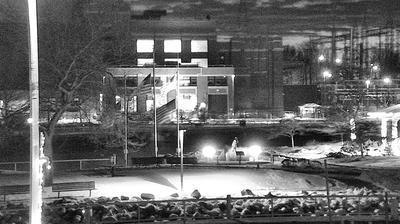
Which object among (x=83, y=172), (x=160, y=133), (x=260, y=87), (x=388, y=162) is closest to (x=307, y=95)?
(x=260, y=87)

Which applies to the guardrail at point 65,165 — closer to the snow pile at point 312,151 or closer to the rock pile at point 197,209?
the rock pile at point 197,209

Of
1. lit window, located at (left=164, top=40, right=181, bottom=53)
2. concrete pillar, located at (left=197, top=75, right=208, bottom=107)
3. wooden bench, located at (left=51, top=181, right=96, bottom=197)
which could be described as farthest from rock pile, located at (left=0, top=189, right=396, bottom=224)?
lit window, located at (left=164, top=40, right=181, bottom=53)

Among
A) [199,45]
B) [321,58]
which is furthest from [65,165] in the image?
[321,58]

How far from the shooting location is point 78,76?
2700cm

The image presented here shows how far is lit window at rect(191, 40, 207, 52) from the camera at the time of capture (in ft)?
319

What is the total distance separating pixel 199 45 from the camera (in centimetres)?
9775

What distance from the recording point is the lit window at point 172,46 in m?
95.6

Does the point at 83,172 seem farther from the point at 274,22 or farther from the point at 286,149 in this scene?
the point at 274,22

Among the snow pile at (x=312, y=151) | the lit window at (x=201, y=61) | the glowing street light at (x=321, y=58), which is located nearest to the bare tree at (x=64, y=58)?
the snow pile at (x=312, y=151)

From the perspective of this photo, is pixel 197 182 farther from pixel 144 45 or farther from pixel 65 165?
pixel 144 45

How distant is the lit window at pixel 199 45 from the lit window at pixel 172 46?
8.00 ft

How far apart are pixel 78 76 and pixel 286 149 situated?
33.8 m

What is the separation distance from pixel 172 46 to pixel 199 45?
4.54 metres

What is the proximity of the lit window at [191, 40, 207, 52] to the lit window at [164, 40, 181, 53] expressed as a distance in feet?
8.00
